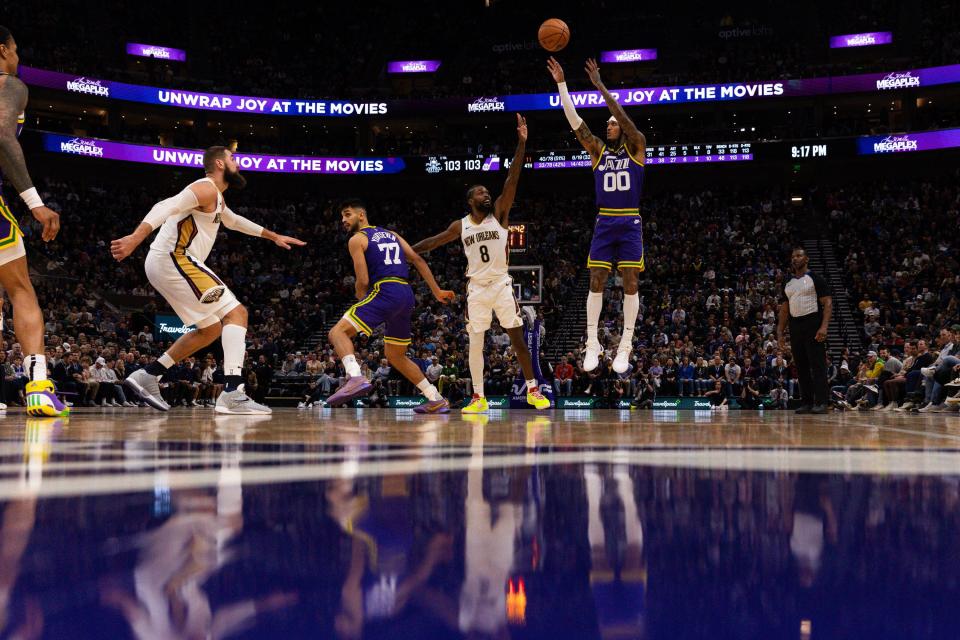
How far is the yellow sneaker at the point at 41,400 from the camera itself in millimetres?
4438

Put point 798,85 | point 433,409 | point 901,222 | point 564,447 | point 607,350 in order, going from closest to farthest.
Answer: point 564,447 → point 433,409 → point 607,350 → point 901,222 → point 798,85

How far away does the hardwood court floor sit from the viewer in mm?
653

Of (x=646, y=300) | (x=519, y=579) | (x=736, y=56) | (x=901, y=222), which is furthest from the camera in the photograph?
(x=736, y=56)

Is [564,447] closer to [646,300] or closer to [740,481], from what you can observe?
[740,481]

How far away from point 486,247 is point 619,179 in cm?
116

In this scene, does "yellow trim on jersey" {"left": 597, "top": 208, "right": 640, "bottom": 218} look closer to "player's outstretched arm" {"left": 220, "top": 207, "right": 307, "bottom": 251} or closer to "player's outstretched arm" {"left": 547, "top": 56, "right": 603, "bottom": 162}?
"player's outstretched arm" {"left": 547, "top": 56, "right": 603, "bottom": 162}

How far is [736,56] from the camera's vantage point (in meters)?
28.3

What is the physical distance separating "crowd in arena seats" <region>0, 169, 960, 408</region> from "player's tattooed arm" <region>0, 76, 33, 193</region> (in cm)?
880

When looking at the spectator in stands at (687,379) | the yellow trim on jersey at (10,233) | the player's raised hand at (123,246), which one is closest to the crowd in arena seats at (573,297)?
the spectator in stands at (687,379)

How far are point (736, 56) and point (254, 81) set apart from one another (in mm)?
16365

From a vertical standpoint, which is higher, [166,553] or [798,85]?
[798,85]

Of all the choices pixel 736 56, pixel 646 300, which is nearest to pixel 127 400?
pixel 646 300

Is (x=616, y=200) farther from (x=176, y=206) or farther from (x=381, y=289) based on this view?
(x=176, y=206)

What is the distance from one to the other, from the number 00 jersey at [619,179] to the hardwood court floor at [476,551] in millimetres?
4491
